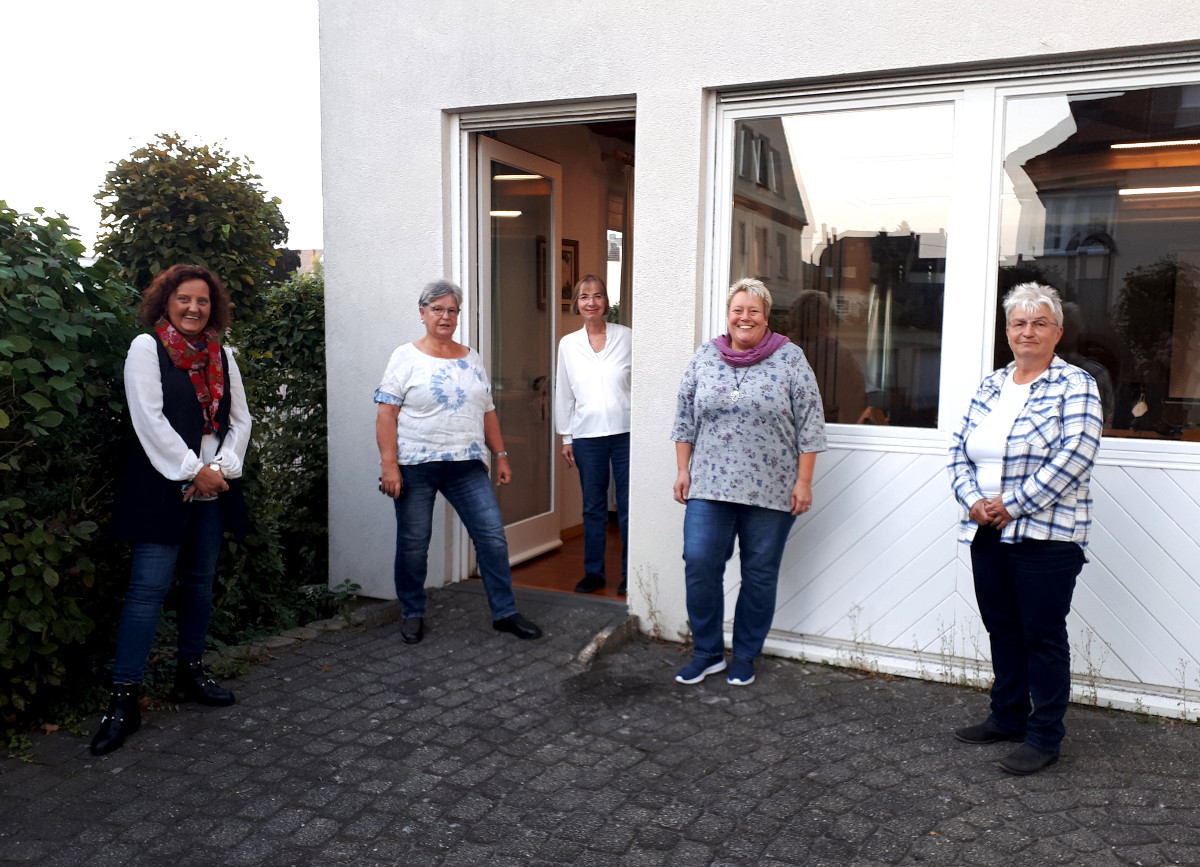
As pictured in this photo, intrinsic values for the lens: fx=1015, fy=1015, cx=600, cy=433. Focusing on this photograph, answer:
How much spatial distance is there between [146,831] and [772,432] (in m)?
2.97

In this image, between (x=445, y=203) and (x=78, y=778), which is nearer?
(x=78, y=778)

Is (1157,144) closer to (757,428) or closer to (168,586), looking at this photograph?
(757,428)

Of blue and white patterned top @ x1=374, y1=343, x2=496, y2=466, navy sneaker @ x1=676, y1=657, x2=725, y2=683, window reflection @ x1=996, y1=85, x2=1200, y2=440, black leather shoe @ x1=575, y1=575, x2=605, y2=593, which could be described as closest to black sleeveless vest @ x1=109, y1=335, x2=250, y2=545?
blue and white patterned top @ x1=374, y1=343, x2=496, y2=466

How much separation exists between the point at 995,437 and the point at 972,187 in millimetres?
1503

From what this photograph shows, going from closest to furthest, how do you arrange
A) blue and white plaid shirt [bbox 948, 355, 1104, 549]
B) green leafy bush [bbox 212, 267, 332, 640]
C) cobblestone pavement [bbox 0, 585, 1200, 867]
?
cobblestone pavement [bbox 0, 585, 1200, 867]
blue and white plaid shirt [bbox 948, 355, 1104, 549]
green leafy bush [bbox 212, 267, 332, 640]

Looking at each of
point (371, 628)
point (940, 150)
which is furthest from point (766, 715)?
point (940, 150)

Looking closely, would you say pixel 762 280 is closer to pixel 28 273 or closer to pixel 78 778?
pixel 28 273

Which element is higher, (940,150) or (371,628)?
(940,150)

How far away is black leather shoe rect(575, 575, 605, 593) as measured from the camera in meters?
6.30

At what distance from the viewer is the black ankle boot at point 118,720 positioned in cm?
411

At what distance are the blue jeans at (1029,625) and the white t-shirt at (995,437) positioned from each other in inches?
7.7

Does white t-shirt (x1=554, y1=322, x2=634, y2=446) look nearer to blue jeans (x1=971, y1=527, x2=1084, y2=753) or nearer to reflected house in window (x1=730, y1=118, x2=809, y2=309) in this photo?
reflected house in window (x1=730, y1=118, x2=809, y2=309)

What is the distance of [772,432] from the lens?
15.3 feet

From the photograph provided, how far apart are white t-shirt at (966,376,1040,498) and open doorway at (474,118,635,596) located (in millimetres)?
2912
